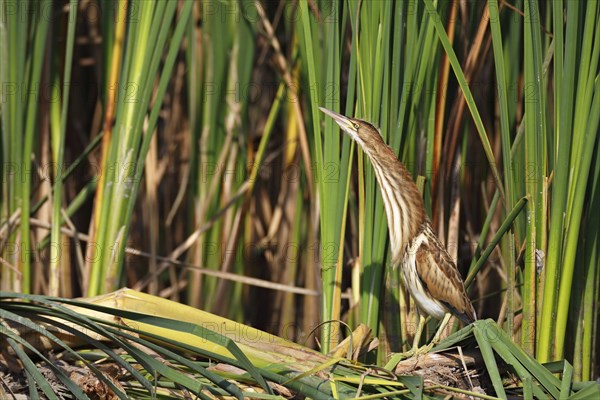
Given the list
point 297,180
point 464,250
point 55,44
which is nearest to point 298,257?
point 297,180

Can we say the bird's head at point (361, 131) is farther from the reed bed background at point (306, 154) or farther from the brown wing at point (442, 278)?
the brown wing at point (442, 278)

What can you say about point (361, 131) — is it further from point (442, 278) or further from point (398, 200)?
point (442, 278)

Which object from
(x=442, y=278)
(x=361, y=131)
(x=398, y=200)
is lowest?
(x=442, y=278)

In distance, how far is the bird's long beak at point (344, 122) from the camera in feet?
7.94

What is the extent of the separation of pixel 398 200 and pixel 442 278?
26 cm

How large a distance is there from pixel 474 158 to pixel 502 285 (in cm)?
48

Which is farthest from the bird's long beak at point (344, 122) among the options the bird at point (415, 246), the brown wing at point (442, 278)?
the brown wing at point (442, 278)

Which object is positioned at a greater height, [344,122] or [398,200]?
[344,122]

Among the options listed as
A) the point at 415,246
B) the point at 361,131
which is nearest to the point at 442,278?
the point at 415,246

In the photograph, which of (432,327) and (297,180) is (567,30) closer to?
(432,327)

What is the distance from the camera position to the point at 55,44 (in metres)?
3.19

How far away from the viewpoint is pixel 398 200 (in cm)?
249

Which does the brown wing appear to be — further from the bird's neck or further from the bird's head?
the bird's head

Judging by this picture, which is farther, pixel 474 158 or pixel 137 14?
pixel 474 158
